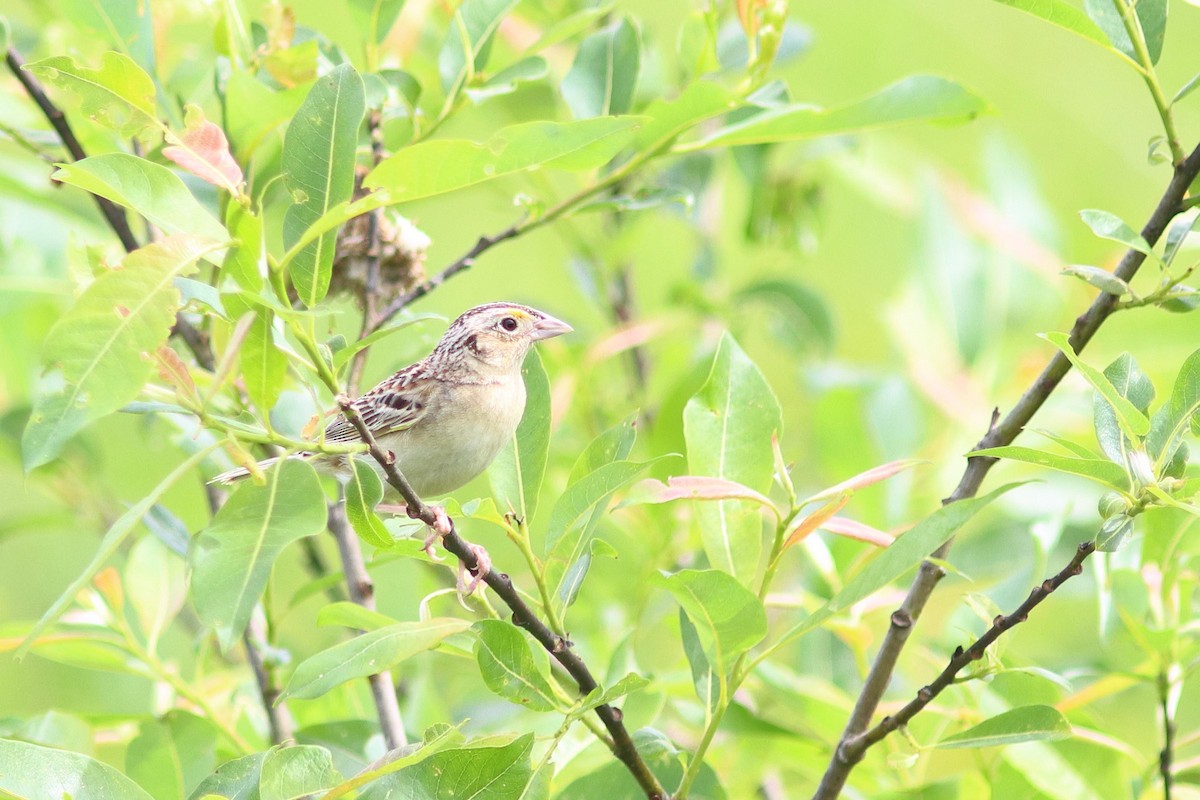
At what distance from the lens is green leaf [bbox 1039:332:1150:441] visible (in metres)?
1.60

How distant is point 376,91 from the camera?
2.24 metres

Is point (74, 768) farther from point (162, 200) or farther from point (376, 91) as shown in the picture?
point (376, 91)

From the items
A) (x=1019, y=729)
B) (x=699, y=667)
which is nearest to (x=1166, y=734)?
(x=1019, y=729)

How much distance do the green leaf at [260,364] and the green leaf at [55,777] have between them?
1.84ft

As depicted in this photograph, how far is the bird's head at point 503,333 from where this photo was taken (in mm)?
2863

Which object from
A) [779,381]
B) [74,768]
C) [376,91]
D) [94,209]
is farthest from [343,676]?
[779,381]

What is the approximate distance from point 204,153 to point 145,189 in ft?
0.49

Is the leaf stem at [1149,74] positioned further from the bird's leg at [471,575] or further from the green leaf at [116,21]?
the green leaf at [116,21]

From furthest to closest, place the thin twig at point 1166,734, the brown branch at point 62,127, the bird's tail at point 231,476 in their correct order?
the bird's tail at point 231,476
the brown branch at point 62,127
the thin twig at point 1166,734

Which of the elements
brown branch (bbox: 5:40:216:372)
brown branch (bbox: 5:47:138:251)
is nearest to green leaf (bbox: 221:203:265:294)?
brown branch (bbox: 5:40:216:372)

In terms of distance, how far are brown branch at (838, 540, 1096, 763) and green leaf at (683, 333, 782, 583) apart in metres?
0.33

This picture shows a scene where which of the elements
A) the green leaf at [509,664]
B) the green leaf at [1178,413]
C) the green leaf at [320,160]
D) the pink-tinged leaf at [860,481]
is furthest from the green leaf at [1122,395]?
the green leaf at [320,160]

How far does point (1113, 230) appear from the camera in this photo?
176 centimetres

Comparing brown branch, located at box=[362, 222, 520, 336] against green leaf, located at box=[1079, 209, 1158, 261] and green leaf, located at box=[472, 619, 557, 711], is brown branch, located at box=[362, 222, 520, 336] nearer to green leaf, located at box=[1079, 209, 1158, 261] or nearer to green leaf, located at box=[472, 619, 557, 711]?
green leaf, located at box=[472, 619, 557, 711]
